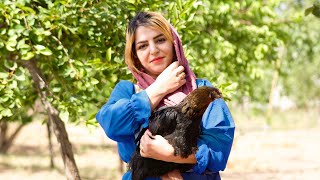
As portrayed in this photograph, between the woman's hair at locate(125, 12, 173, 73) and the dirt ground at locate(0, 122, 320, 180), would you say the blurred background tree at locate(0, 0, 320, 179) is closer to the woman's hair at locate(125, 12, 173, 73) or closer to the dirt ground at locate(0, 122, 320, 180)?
the woman's hair at locate(125, 12, 173, 73)

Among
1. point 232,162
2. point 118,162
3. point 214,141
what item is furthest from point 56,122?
point 232,162

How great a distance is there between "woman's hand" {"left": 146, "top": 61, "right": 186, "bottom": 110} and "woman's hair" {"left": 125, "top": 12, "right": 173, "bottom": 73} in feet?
0.55

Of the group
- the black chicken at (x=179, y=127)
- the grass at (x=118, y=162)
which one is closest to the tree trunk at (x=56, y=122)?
the black chicken at (x=179, y=127)

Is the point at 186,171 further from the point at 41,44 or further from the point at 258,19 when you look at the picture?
the point at 258,19

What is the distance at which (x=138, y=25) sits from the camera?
261 centimetres

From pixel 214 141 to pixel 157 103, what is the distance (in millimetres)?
300

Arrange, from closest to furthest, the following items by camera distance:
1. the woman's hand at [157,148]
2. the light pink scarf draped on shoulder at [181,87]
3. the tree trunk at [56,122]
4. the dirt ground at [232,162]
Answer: the woman's hand at [157,148]
the light pink scarf draped on shoulder at [181,87]
the tree trunk at [56,122]
the dirt ground at [232,162]

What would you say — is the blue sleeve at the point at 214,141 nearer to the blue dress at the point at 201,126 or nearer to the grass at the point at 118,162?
the blue dress at the point at 201,126

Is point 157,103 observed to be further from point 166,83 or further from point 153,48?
point 153,48

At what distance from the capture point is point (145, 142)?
2330 mm

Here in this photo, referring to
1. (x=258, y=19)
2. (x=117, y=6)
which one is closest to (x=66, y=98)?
(x=117, y=6)

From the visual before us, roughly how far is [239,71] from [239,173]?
600 cm

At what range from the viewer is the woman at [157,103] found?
7.74 feet

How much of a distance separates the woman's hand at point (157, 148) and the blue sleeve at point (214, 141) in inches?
5.2
